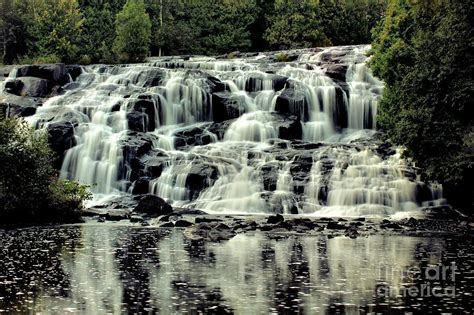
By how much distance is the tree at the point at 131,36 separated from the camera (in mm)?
83625

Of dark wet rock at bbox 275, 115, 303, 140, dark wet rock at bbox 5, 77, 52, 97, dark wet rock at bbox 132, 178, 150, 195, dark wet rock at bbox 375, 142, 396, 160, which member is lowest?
dark wet rock at bbox 132, 178, 150, 195

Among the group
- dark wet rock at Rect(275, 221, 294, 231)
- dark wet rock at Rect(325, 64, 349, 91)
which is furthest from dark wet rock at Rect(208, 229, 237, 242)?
dark wet rock at Rect(325, 64, 349, 91)

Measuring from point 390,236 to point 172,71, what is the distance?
36476mm

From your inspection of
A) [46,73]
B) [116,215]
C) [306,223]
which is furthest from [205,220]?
[46,73]

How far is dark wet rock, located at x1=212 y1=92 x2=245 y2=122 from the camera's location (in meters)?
59.9

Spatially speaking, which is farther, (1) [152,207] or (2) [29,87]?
(2) [29,87]

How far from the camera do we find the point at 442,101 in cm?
4112

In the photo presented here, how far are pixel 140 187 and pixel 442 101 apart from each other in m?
20.9

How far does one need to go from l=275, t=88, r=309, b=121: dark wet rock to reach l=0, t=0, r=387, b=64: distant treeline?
28714 millimetres

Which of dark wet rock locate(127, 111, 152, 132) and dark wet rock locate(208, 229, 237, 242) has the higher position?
dark wet rock locate(127, 111, 152, 132)

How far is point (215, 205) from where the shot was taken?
1831 inches

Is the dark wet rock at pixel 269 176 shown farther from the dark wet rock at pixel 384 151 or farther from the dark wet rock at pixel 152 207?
the dark wet rock at pixel 152 207

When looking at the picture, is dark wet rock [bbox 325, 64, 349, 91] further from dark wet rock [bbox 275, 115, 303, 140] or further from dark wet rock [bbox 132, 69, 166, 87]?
dark wet rock [bbox 132, 69, 166, 87]

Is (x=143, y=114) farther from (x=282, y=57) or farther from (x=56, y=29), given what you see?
(x=56, y=29)
